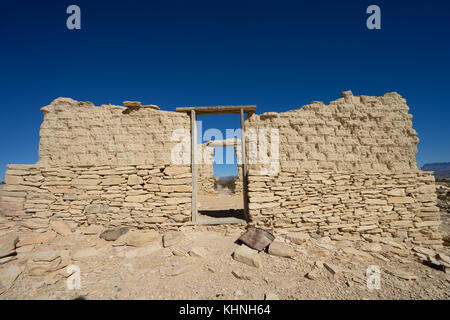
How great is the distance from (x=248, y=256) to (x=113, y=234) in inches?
114

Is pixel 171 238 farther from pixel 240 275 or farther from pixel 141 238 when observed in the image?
pixel 240 275

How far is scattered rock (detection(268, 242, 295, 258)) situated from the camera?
11.8 feet

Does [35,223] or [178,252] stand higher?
[35,223]

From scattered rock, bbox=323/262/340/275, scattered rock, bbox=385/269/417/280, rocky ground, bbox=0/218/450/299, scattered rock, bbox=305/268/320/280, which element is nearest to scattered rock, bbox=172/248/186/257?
rocky ground, bbox=0/218/450/299

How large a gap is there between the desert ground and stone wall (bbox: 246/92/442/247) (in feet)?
1.67

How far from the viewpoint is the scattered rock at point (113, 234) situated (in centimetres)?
408

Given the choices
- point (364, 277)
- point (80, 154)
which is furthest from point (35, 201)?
point (364, 277)

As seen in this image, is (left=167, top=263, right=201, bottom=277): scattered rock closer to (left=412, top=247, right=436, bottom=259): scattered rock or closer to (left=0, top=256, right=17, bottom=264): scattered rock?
(left=0, top=256, right=17, bottom=264): scattered rock

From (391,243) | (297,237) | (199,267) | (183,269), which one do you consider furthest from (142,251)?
(391,243)

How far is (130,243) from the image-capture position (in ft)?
12.9

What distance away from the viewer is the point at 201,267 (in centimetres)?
327

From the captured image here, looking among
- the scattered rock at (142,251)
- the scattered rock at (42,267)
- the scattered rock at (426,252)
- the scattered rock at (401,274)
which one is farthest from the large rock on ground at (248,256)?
the scattered rock at (426,252)

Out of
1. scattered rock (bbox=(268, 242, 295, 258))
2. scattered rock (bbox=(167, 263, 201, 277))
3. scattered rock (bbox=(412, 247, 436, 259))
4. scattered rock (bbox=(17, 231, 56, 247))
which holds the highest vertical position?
scattered rock (bbox=(17, 231, 56, 247))
